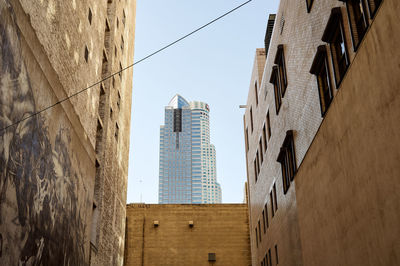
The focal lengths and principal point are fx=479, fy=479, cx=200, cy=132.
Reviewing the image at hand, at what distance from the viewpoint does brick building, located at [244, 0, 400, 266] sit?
10.2 meters

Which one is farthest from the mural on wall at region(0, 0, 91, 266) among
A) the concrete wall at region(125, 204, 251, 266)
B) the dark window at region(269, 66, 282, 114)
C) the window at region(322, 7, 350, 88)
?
the concrete wall at region(125, 204, 251, 266)

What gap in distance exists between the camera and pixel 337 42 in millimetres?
14438

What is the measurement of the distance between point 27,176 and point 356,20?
32.7 feet

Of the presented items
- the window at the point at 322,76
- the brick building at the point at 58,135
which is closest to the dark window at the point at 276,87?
the window at the point at 322,76

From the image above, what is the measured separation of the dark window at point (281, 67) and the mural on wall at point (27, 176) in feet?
33.7

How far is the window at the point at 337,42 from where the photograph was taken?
1367cm

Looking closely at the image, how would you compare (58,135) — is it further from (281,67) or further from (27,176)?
(281,67)

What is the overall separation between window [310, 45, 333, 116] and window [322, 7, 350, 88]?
2.17ft

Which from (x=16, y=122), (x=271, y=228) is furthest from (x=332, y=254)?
(x=271, y=228)

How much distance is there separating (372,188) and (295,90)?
31.1ft

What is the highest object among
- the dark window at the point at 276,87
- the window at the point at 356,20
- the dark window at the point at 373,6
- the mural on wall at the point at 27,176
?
the dark window at the point at 276,87

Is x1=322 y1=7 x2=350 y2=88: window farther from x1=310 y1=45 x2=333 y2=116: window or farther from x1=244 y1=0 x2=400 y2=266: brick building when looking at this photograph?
x1=310 y1=45 x2=333 y2=116: window

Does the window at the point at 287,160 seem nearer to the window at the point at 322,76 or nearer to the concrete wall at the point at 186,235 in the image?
the window at the point at 322,76

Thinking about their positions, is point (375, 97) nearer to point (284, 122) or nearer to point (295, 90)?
point (295, 90)
